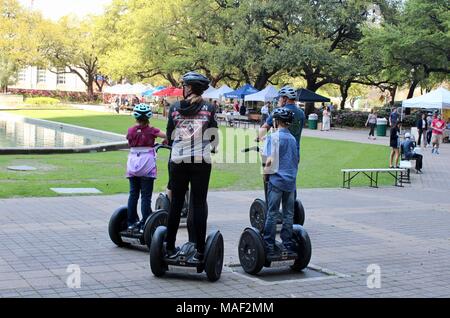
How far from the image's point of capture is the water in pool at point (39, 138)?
21.3 meters

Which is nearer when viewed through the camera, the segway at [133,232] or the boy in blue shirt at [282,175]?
the boy in blue shirt at [282,175]

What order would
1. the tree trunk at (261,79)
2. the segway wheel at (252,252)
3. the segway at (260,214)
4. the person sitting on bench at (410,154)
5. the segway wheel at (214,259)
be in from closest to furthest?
the segway wheel at (214,259)
the segway wheel at (252,252)
the segway at (260,214)
the person sitting on bench at (410,154)
the tree trunk at (261,79)

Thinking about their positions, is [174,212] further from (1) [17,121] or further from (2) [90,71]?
(2) [90,71]

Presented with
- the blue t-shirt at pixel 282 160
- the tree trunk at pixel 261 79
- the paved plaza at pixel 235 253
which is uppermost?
the tree trunk at pixel 261 79

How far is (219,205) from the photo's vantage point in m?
10.9

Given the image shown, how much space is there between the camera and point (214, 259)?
5867 mm

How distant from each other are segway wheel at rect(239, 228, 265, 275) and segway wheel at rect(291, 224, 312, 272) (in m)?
0.49

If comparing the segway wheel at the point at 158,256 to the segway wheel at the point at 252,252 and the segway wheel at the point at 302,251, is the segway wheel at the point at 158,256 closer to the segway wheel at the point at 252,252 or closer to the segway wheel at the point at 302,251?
the segway wheel at the point at 252,252

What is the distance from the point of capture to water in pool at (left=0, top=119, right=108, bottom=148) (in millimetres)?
21297

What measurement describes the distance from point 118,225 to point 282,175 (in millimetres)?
2137

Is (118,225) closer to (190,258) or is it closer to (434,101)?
(190,258)

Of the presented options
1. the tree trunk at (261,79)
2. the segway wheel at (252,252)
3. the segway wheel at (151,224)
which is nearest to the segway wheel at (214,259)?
the segway wheel at (252,252)

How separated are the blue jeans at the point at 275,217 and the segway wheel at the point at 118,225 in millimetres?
1862
